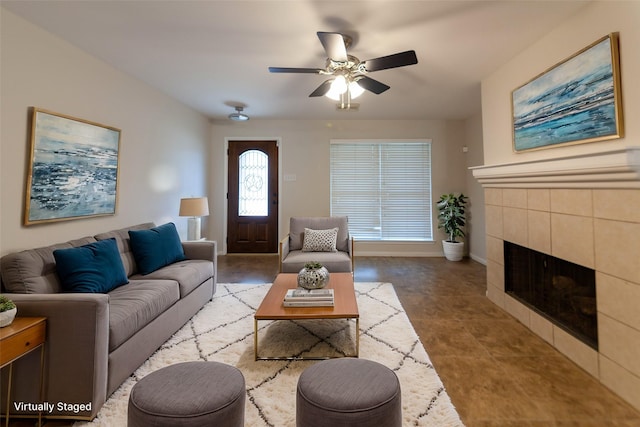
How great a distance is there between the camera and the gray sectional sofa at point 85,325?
153 centimetres

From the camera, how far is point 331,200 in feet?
18.8

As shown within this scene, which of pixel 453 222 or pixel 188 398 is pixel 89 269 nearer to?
pixel 188 398

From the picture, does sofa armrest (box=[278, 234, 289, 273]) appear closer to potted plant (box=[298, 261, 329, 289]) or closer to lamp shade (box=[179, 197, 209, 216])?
potted plant (box=[298, 261, 329, 289])

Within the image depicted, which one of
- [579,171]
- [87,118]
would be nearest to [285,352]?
[579,171]

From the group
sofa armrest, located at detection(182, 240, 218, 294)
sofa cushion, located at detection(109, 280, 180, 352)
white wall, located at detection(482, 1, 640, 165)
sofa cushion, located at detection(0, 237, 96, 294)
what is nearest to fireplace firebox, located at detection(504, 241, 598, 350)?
white wall, located at detection(482, 1, 640, 165)

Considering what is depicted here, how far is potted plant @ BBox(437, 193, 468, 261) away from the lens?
17.0 ft

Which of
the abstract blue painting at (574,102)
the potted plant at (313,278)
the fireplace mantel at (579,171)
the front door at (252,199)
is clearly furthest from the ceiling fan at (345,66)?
the front door at (252,199)

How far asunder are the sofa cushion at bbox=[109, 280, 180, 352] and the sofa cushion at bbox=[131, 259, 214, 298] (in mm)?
113

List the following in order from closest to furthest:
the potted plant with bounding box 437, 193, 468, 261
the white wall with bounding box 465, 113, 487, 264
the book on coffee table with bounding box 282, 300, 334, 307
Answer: the book on coffee table with bounding box 282, 300, 334, 307, the white wall with bounding box 465, 113, 487, 264, the potted plant with bounding box 437, 193, 468, 261

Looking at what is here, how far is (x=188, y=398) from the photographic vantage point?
114 centimetres

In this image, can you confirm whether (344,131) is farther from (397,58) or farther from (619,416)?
(619,416)

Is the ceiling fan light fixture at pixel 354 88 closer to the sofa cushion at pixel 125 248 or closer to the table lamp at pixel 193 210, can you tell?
the table lamp at pixel 193 210

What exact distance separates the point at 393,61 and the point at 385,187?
353 centimetres

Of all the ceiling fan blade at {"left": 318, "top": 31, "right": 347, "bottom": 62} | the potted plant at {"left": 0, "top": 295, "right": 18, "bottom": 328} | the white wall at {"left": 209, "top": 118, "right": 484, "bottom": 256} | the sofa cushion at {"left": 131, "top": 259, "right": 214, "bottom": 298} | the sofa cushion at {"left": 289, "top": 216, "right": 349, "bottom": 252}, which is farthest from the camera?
the white wall at {"left": 209, "top": 118, "right": 484, "bottom": 256}
